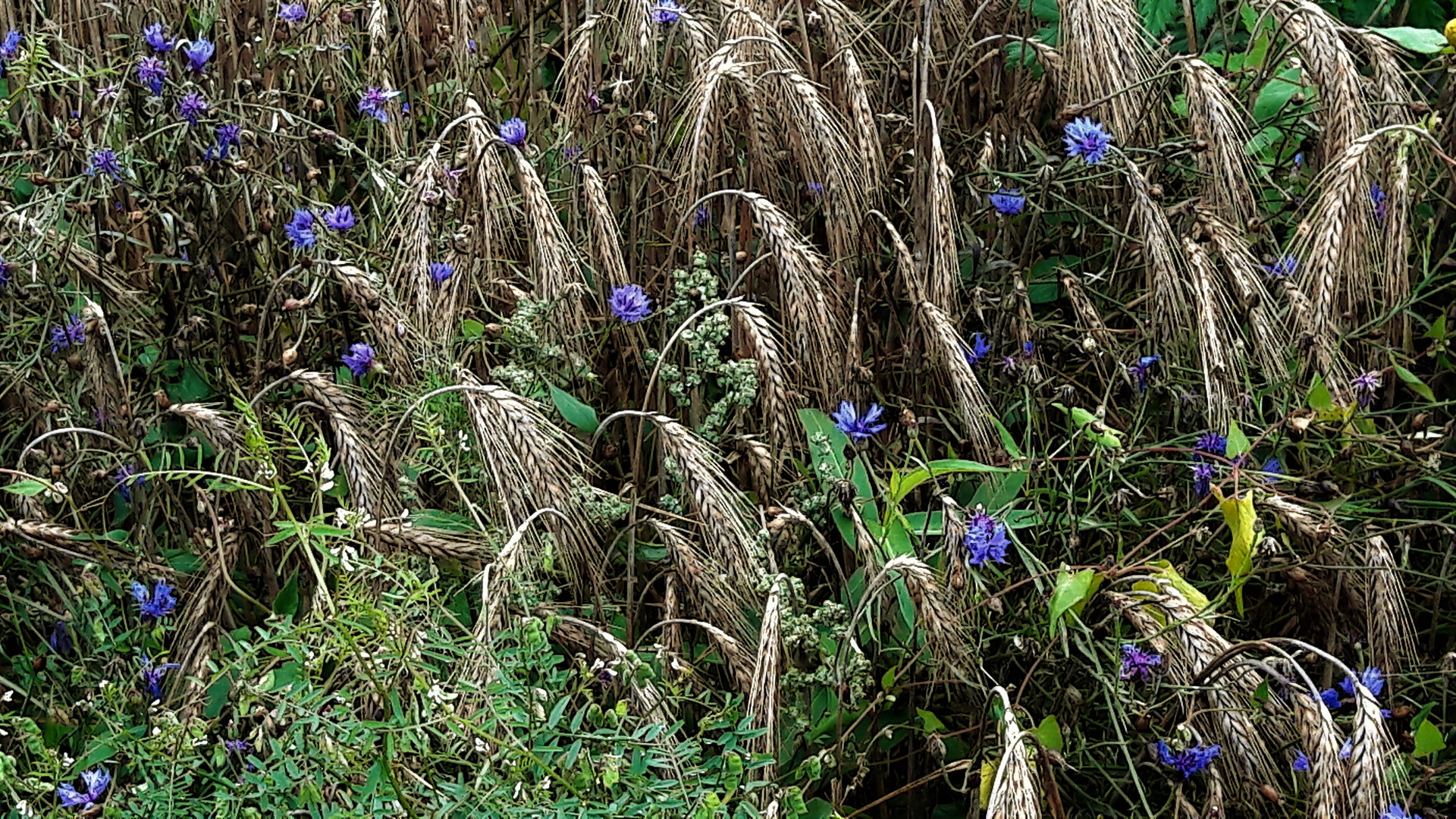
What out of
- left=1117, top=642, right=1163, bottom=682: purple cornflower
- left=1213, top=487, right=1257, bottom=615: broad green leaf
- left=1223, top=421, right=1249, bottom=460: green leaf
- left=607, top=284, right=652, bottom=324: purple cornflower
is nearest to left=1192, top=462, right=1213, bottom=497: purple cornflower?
left=1223, top=421, right=1249, bottom=460: green leaf

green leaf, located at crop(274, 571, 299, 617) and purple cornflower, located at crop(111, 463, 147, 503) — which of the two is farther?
purple cornflower, located at crop(111, 463, 147, 503)

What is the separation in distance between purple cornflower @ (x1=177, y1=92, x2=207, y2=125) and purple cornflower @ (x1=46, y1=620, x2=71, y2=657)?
0.91 meters

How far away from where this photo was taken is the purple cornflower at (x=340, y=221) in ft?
8.28

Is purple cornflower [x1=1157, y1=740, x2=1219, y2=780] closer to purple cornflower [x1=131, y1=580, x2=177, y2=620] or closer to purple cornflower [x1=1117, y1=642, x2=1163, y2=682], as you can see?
purple cornflower [x1=1117, y1=642, x2=1163, y2=682]

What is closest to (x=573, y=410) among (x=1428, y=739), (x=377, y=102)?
(x=377, y=102)

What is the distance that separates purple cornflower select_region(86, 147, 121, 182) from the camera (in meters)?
2.41

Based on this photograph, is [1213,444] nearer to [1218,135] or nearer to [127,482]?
[1218,135]

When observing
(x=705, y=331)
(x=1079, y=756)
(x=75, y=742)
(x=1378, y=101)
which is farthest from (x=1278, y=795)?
(x=75, y=742)


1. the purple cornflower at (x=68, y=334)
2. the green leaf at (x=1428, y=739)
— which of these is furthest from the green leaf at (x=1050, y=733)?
the purple cornflower at (x=68, y=334)

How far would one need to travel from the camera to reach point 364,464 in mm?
2082

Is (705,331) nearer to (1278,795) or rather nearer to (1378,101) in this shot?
(1278,795)

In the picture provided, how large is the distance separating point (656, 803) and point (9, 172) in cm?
189

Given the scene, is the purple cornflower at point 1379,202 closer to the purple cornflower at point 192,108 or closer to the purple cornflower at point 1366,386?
the purple cornflower at point 1366,386

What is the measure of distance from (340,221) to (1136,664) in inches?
62.9
